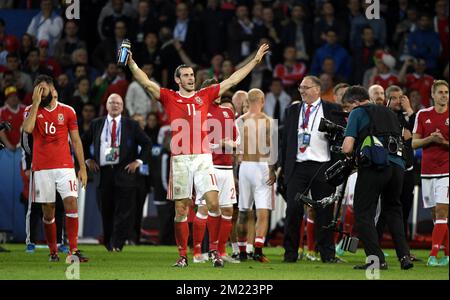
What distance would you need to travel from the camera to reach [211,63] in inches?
991

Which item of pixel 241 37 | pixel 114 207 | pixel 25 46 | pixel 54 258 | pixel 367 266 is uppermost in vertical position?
pixel 241 37

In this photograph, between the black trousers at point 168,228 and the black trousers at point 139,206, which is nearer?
the black trousers at point 139,206

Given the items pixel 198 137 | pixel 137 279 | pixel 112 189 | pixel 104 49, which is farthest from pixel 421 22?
pixel 137 279

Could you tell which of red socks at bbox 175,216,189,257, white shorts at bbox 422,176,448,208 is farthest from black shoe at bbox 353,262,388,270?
red socks at bbox 175,216,189,257

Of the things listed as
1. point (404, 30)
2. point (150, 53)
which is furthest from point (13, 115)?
point (404, 30)

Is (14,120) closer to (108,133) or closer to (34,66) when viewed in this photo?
(34,66)

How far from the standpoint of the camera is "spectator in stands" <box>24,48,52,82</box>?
80.1 feet

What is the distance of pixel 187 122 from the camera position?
14.9 m

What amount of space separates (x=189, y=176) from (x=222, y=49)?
10.9 metres

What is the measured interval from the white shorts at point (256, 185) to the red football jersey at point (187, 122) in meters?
2.30

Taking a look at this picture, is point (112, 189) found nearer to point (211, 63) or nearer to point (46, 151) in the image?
point (46, 151)

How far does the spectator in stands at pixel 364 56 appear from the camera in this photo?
24312mm

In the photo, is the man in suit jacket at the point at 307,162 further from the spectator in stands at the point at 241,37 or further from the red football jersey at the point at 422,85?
the spectator in stands at the point at 241,37

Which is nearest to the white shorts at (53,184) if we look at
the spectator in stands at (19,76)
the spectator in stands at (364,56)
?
the spectator in stands at (19,76)
